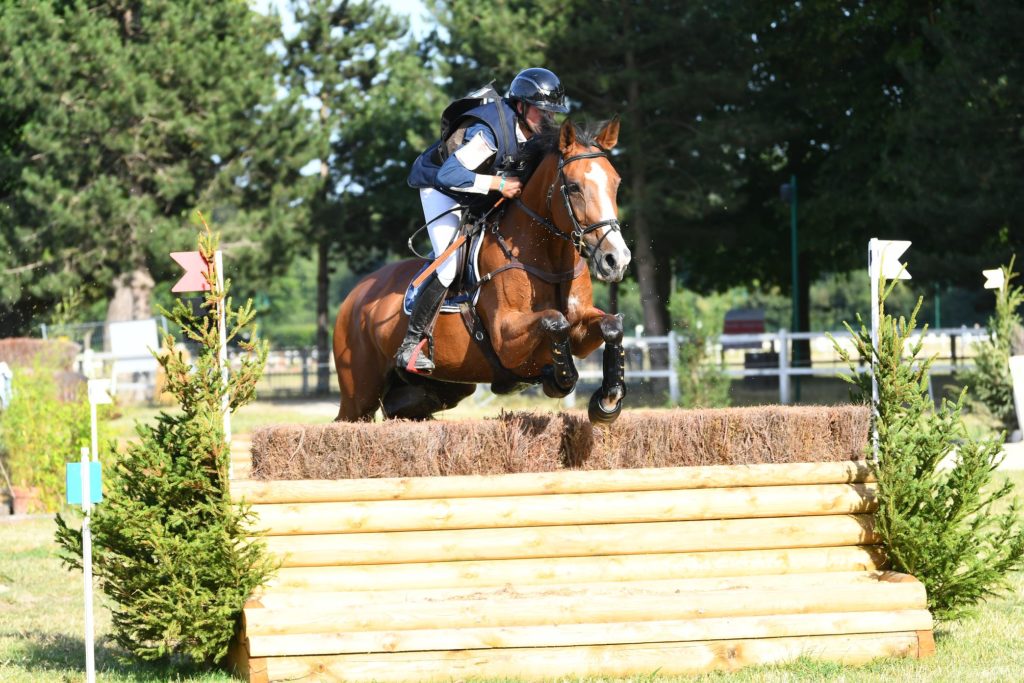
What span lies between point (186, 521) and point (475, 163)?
9.04 feet

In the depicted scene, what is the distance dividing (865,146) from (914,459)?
75.3 ft

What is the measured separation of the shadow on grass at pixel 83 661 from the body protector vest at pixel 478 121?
9.91 ft

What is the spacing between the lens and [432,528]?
5457mm

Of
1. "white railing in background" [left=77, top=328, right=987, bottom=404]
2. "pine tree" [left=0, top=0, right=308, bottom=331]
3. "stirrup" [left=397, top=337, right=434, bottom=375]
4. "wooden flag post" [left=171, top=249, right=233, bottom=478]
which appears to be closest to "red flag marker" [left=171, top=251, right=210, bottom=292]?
"wooden flag post" [left=171, top=249, right=233, bottom=478]

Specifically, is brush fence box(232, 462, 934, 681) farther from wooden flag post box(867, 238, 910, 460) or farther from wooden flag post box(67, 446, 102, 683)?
wooden flag post box(67, 446, 102, 683)

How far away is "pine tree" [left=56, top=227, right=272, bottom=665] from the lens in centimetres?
518

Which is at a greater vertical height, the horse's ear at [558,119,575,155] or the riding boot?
the horse's ear at [558,119,575,155]

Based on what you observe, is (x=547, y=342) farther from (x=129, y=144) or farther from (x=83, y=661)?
(x=129, y=144)

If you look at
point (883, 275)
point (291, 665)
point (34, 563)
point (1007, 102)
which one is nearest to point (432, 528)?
point (291, 665)

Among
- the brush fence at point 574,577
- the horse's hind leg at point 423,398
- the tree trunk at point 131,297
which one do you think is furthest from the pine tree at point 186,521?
the tree trunk at point 131,297

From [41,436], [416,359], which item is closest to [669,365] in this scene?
[41,436]

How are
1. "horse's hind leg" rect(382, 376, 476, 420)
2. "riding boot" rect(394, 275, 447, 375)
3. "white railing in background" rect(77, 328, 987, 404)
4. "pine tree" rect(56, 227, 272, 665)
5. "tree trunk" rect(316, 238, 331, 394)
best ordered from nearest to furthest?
"pine tree" rect(56, 227, 272, 665), "riding boot" rect(394, 275, 447, 375), "horse's hind leg" rect(382, 376, 476, 420), "white railing in background" rect(77, 328, 987, 404), "tree trunk" rect(316, 238, 331, 394)

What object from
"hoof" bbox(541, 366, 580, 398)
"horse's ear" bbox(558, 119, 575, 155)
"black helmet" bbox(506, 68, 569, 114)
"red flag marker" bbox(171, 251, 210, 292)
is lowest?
"hoof" bbox(541, 366, 580, 398)

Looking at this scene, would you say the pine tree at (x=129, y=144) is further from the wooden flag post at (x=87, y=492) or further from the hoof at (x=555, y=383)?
the wooden flag post at (x=87, y=492)
